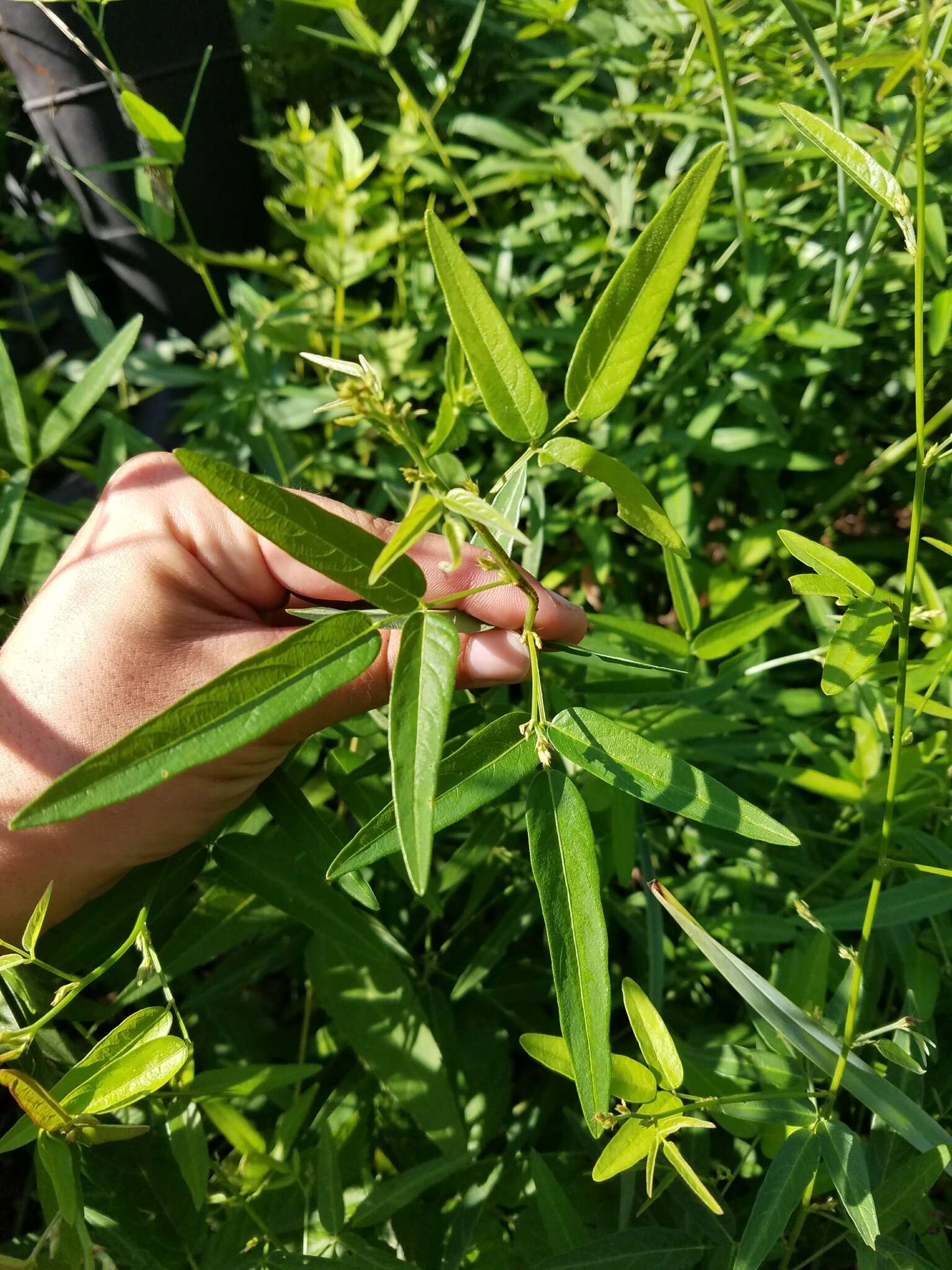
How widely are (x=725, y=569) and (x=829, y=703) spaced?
0.83 ft

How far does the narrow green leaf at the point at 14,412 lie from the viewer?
1.17 metres

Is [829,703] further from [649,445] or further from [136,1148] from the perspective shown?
[136,1148]

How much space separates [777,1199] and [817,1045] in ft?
0.47

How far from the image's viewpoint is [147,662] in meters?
0.86

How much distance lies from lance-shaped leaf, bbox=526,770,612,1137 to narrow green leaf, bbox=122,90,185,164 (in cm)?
93

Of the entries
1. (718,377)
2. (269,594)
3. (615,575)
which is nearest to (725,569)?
(615,575)

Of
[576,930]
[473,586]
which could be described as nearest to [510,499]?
[473,586]

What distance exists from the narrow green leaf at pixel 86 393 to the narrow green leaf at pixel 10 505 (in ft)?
0.20

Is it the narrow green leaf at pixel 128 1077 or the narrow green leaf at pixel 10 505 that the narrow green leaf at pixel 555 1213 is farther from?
the narrow green leaf at pixel 10 505

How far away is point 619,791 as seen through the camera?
3.51 ft

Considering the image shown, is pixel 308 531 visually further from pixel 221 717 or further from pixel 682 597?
pixel 682 597

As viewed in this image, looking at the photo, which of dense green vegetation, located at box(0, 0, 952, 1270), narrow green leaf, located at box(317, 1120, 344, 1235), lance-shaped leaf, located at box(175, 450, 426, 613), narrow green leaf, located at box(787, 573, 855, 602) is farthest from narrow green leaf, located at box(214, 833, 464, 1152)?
narrow green leaf, located at box(787, 573, 855, 602)

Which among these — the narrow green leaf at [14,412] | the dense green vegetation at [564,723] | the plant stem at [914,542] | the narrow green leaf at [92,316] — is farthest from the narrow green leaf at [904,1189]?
the narrow green leaf at [92,316]

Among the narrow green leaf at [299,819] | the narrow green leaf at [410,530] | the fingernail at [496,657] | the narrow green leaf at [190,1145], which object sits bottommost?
the narrow green leaf at [190,1145]
